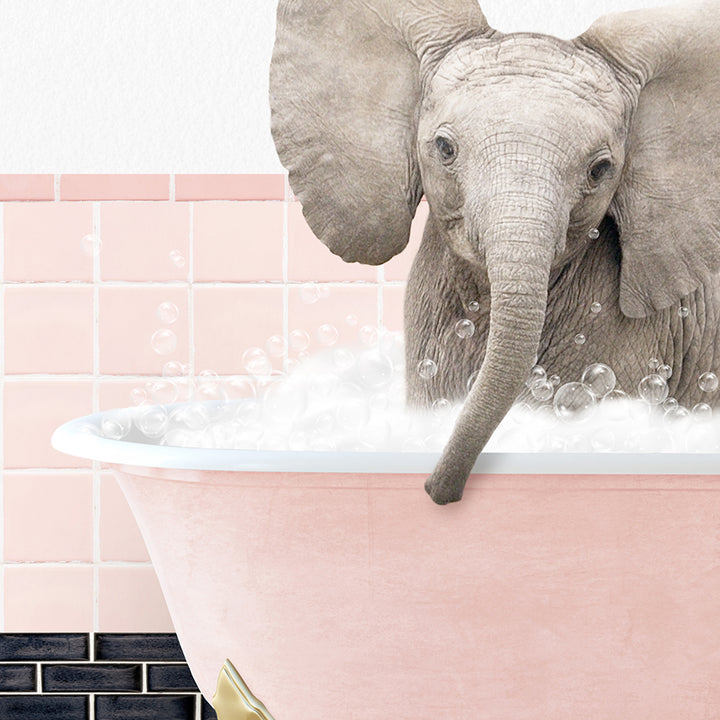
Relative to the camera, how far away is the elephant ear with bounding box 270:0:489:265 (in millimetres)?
930

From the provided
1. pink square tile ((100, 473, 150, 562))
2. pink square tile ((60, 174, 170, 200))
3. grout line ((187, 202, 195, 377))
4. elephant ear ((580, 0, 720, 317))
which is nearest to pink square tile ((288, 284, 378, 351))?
grout line ((187, 202, 195, 377))

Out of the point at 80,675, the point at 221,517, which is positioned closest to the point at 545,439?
the point at 221,517

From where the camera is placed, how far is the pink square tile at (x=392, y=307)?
1521mm

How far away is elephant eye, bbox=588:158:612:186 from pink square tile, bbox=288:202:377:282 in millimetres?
690

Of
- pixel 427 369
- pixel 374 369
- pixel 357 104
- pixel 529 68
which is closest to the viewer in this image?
pixel 529 68

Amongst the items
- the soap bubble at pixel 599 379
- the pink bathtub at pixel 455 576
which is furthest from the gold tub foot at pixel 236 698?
the soap bubble at pixel 599 379

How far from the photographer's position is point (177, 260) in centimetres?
147


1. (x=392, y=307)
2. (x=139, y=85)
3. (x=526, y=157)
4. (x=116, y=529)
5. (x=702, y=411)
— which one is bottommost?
(x=116, y=529)

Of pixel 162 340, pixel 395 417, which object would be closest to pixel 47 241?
pixel 162 340

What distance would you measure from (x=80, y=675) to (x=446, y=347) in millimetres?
899

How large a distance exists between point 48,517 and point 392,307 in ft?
2.11

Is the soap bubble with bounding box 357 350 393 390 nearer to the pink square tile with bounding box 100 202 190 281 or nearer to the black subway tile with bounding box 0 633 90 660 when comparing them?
the pink square tile with bounding box 100 202 190 281

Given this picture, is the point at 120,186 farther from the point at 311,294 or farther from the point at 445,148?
the point at 445,148

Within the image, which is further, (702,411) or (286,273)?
(286,273)
